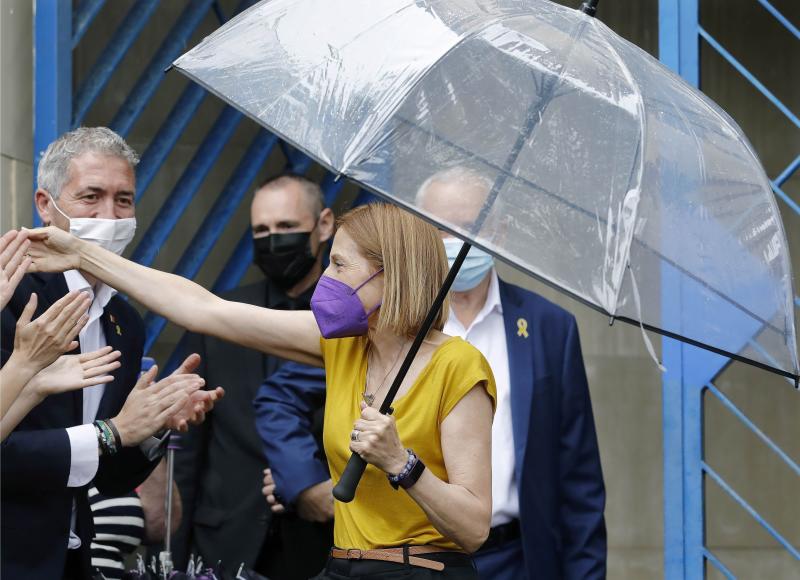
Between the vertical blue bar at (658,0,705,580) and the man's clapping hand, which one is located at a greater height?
the vertical blue bar at (658,0,705,580)

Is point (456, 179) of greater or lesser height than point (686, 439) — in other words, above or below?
above

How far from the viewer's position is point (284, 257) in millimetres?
5027

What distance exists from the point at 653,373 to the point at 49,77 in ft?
9.74

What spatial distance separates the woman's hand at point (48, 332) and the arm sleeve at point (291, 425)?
4.40 ft

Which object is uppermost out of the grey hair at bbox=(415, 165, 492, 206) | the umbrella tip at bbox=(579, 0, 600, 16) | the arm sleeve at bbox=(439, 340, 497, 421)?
the umbrella tip at bbox=(579, 0, 600, 16)

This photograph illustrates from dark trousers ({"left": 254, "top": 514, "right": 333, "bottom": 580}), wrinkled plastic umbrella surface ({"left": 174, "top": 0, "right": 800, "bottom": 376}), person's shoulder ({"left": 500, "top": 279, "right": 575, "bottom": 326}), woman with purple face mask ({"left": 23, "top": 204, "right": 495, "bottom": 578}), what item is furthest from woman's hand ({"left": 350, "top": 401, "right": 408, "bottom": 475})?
dark trousers ({"left": 254, "top": 514, "right": 333, "bottom": 580})

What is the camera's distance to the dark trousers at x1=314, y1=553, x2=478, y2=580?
10.3ft

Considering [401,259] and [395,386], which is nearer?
[395,386]

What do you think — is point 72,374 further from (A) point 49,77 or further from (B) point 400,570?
(A) point 49,77

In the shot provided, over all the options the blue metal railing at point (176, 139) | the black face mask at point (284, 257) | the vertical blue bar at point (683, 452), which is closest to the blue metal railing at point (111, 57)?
the blue metal railing at point (176, 139)

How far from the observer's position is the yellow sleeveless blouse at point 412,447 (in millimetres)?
3170

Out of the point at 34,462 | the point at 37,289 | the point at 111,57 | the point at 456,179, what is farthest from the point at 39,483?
the point at 111,57

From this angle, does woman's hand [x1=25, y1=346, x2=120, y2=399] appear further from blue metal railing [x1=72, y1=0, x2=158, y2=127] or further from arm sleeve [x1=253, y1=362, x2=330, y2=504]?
blue metal railing [x1=72, y1=0, x2=158, y2=127]

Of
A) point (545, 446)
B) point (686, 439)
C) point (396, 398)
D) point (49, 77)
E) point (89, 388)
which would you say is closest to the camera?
point (396, 398)
